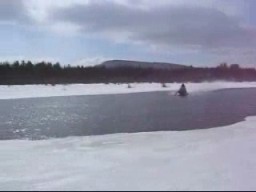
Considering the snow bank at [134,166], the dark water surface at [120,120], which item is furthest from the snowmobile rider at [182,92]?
the snow bank at [134,166]

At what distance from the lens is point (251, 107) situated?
10.3 m

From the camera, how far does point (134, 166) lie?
Answer: 9.70ft

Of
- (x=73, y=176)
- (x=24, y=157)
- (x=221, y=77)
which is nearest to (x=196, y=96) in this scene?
(x=221, y=77)

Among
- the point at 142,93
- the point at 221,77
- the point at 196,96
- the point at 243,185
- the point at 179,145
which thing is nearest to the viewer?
the point at 243,185

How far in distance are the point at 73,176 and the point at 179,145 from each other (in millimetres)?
1677

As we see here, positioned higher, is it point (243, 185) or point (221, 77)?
point (221, 77)

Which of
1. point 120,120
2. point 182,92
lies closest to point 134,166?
point 120,120

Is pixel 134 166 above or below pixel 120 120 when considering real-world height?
above

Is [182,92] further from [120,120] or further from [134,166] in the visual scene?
[134,166]

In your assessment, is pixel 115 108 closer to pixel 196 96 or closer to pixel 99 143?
pixel 196 96

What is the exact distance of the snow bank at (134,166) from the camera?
2404 mm

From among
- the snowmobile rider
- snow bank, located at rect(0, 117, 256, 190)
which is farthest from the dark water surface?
snow bank, located at rect(0, 117, 256, 190)

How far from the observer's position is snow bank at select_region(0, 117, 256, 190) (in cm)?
240

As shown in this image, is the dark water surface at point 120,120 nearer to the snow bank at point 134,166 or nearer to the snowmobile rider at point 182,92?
the snowmobile rider at point 182,92
